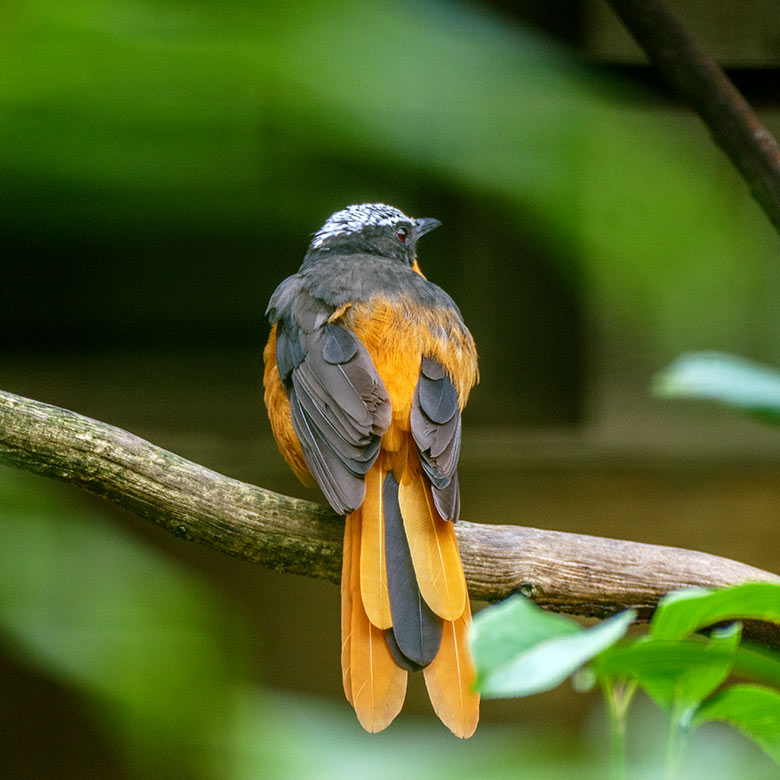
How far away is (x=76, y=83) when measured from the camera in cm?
66

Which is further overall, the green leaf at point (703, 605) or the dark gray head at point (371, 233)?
the dark gray head at point (371, 233)

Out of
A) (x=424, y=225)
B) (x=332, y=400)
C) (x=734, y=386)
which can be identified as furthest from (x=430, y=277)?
(x=734, y=386)

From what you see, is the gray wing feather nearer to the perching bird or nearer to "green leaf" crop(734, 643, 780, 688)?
the perching bird

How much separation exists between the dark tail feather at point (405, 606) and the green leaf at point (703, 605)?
3.13 ft

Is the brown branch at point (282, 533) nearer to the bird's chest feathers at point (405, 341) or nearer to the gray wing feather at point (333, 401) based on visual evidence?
the gray wing feather at point (333, 401)

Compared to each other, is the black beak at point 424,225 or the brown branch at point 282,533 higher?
the black beak at point 424,225

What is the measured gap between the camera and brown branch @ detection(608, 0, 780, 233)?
1914mm

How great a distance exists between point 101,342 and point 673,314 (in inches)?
96.7

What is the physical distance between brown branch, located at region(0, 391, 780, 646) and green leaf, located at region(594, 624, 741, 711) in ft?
3.89

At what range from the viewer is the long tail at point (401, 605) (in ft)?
4.18

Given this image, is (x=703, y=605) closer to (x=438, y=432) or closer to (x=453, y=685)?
(x=453, y=685)

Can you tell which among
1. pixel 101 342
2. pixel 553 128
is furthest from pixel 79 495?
pixel 553 128

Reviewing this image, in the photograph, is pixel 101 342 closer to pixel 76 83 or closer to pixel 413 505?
pixel 413 505

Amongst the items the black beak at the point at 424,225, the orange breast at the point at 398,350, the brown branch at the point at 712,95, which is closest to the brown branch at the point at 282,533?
the orange breast at the point at 398,350
